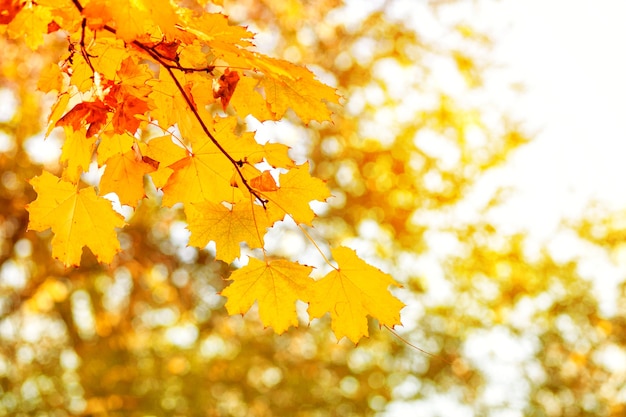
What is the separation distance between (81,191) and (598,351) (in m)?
6.88

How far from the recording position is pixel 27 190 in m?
5.32

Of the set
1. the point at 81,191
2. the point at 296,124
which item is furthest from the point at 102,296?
the point at 81,191

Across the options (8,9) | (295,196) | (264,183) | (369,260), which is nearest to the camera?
(8,9)

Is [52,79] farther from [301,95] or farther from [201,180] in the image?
[301,95]

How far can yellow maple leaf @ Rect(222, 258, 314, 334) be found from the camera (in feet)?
3.96

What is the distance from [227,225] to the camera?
1.22 metres

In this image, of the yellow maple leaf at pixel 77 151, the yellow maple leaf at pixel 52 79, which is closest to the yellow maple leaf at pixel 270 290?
the yellow maple leaf at pixel 77 151

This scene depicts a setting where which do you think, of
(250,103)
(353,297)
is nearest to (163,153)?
(250,103)

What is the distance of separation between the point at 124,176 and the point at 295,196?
355mm

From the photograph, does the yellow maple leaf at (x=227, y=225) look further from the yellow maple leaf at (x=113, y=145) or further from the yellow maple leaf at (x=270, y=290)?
the yellow maple leaf at (x=113, y=145)

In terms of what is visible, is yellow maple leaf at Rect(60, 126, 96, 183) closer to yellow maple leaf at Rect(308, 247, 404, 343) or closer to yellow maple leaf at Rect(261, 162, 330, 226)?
yellow maple leaf at Rect(261, 162, 330, 226)

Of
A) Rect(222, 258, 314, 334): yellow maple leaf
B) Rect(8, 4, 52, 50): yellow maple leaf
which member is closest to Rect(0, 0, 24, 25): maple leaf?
Rect(8, 4, 52, 50): yellow maple leaf

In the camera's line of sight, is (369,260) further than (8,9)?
Yes

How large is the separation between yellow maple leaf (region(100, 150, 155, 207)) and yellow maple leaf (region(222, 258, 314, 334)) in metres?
0.27
